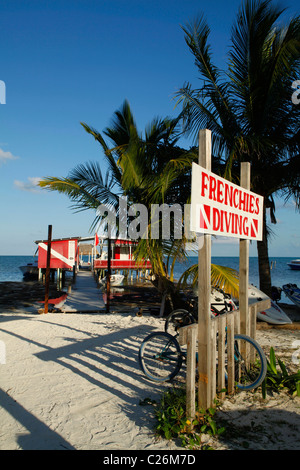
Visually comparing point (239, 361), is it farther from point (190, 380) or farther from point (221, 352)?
point (190, 380)

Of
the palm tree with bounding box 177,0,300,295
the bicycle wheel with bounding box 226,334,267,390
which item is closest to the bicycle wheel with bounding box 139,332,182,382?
the bicycle wheel with bounding box 226,334,267,390

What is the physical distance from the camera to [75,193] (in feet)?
33.3

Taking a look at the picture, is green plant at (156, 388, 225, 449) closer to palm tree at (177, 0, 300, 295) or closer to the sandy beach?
the sandy beach

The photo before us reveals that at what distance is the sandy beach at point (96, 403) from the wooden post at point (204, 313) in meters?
0.40

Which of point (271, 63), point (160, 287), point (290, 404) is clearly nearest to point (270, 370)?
point (290, 404)

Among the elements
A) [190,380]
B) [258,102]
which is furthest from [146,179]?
[190,380]

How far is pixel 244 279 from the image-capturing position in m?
5.03

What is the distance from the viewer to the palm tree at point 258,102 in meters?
8.93

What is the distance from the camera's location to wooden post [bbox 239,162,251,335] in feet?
16.3

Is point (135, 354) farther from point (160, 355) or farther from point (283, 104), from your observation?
point (283, 104)

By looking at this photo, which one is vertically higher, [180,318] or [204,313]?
[204,313]

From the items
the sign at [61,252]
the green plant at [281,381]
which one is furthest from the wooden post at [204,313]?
the sign at [61,252]

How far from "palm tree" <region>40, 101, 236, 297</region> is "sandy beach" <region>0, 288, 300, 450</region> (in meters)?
2.66

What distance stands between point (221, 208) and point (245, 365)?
7.89ft
